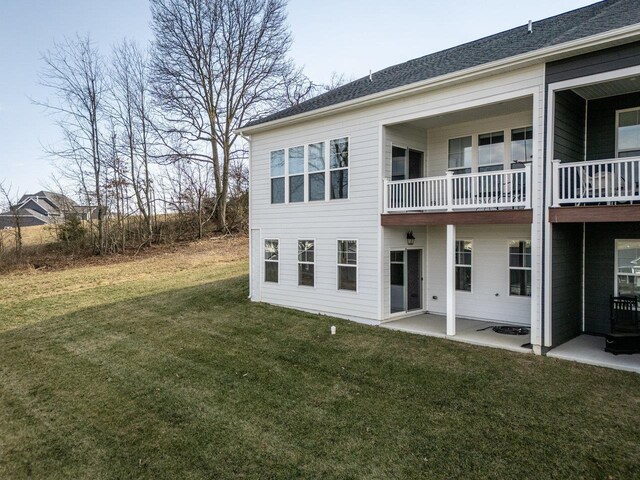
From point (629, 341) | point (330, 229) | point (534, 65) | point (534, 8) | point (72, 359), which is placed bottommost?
point (72, 359)

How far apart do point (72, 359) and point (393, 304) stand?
746 centimetres

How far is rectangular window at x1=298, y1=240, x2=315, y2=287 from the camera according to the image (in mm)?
11234

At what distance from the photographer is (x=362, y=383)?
6609 mm

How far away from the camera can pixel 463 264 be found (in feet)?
33.6

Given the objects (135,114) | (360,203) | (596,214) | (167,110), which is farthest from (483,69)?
(135,114)

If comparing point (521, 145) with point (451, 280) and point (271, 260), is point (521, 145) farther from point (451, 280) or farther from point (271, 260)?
point (271, 260)

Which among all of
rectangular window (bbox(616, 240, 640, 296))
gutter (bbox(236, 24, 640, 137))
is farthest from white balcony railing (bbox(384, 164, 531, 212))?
rectangular window (bbox(616, 240, 640, 296))

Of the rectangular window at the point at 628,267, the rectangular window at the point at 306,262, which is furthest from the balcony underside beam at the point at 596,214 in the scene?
the rectangular window at the point at 306,262

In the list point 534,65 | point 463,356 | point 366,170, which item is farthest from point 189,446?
point 534,65

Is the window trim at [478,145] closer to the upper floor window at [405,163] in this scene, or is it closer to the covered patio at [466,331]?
the upper floor window at [405,163]

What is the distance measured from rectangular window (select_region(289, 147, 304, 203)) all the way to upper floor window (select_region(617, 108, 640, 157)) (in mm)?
7452

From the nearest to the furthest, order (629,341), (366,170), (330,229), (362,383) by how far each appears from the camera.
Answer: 1. (362,383)
2. (629,341)
3. (366,170)
4. (330,229)

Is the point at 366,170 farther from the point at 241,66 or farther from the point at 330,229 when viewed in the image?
the point at 241,66

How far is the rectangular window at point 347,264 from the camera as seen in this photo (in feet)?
33.7
